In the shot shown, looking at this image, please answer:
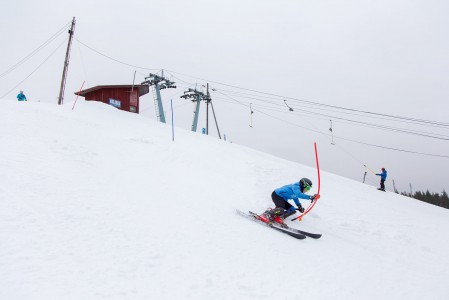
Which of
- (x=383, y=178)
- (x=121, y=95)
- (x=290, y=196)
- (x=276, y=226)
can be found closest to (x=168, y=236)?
(x=276, y=226)

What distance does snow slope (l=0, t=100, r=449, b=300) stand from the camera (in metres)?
4.44

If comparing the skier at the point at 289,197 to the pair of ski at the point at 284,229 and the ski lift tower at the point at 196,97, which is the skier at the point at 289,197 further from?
the ski lift tower at the point at 196,97

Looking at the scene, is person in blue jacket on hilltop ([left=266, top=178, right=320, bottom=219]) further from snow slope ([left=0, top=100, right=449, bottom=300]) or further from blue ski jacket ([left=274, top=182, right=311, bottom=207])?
snow slope ([left=0, top=100, right=449, bottom=300])

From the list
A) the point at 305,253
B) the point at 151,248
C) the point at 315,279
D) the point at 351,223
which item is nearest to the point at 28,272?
the point at 151,248

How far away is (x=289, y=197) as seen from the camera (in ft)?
29.4

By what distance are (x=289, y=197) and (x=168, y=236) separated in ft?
14.4

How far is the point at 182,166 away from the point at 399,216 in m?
9.37

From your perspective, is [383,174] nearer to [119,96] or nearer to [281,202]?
[281,202]

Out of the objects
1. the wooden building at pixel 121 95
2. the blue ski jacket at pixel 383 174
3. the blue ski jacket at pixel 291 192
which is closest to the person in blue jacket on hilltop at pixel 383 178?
the blue ski jacket at pixel 383 174

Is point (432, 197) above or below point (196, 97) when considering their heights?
below

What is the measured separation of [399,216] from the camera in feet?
38.3

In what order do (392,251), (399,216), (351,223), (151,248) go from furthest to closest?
(399,216) → (351,223) → (392,251) → (151,248)

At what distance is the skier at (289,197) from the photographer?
861 centimetres

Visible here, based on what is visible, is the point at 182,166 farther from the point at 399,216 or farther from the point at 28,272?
the point at 399,216
